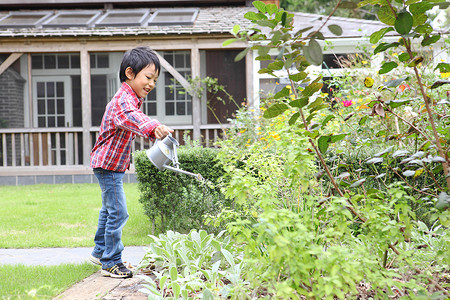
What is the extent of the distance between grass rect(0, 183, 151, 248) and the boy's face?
5.51ft

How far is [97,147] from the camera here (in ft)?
11.0

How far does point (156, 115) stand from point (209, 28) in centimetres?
388

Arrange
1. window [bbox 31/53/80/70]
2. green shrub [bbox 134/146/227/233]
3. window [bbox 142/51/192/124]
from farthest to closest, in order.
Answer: window [bbox 31/53/80/70] < window [bbox 142/51/192/124] < green shrub [bbox 134/146/227/233]

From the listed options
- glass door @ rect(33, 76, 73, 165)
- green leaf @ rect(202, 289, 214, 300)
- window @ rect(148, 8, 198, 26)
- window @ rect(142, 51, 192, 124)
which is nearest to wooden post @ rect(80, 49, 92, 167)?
window @ rect(148, 8, 198, 26)

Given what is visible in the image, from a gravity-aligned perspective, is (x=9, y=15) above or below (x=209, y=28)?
above

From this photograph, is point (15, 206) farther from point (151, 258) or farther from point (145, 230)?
point (151, 258)

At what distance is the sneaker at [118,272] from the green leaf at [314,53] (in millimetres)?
2107

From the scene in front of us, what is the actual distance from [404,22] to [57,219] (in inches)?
191

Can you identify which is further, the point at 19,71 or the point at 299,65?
the point at 19,71

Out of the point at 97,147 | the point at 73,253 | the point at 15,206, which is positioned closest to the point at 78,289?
the point at 97,147

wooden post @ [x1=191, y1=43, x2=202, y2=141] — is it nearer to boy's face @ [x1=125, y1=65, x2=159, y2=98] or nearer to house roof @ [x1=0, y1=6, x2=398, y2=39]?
house roof @ [x1=0, y1=6, x2=398, y2=39]

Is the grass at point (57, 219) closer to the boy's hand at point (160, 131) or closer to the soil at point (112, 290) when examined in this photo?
the soil at point (112, 290)

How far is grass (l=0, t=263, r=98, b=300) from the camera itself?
2699 millimetres

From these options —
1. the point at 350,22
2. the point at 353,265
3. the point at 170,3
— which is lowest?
the point at 353,265
